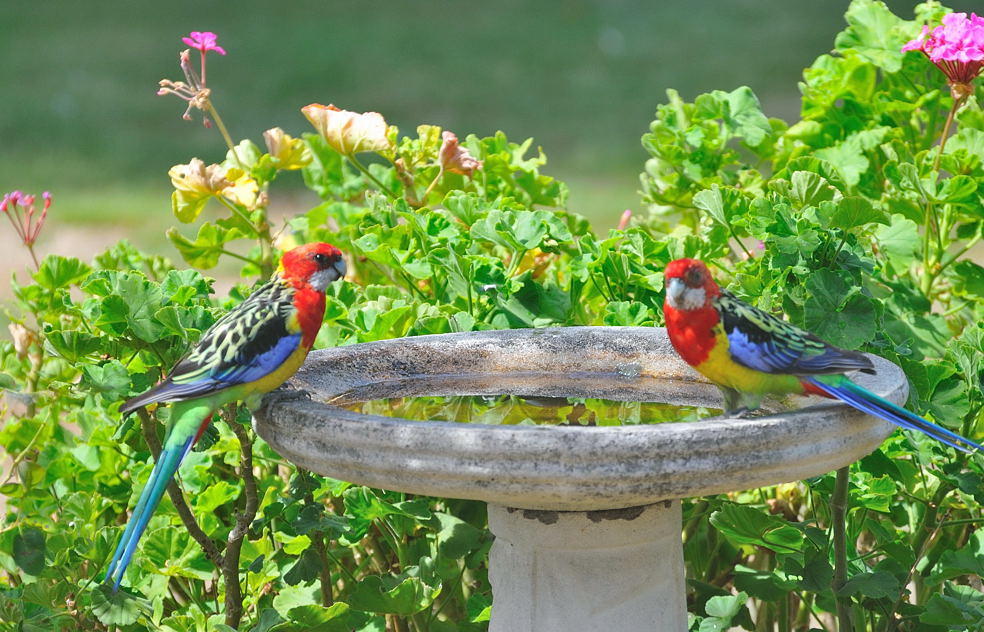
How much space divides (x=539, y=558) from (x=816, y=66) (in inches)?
61.5

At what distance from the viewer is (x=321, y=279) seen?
6.02ft

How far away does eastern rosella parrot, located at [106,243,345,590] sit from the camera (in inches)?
65.2

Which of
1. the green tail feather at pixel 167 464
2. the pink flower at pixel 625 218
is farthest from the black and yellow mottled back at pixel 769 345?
the pink flower at pixel 625 218

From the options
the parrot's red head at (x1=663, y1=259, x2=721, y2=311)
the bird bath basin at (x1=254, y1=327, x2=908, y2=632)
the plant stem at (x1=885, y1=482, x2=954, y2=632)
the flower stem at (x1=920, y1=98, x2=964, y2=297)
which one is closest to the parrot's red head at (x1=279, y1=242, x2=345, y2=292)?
the bird bath basin at (x1=254, y1=327, x2=908, y2=632)

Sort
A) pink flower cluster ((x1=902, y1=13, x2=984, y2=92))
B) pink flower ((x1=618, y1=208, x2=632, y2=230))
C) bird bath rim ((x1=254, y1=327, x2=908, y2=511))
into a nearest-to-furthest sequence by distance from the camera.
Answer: bird bath rim ((x1=254, y1=327, x2=908, y2=511)), pink flower cluster ((x1=902, y1=13, x2=984, y2=92)), pink flower ((x1=618, y1=208, x2=632, y2=230))

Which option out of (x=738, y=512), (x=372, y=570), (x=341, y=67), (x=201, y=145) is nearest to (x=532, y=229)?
(x=738, y=512)

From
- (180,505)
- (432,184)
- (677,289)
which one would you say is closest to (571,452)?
(677,289)

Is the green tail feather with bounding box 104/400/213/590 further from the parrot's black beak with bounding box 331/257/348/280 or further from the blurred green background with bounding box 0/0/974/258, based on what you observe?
the blurred green background with bounding box 0/0/974/258

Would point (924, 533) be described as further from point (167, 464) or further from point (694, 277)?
point (167, 464)

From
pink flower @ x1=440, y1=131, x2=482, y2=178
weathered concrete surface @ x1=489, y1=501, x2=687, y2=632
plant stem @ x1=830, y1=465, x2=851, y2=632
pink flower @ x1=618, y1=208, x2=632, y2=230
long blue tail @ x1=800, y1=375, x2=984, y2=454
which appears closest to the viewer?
long blue tail @ x1=800, y1=375, x2=984, y2=454

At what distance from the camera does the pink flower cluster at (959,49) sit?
2.21 m

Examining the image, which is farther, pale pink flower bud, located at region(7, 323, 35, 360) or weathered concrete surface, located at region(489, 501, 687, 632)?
pale pink flower bud, located at region(7, 323, 35, 360)

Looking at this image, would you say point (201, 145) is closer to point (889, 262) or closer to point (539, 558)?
point (889, 262)

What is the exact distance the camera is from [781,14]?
37.0ft
